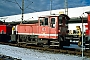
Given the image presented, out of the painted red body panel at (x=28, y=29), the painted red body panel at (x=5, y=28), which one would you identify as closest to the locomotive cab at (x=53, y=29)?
the painted red body panel at (x=28, y=29)

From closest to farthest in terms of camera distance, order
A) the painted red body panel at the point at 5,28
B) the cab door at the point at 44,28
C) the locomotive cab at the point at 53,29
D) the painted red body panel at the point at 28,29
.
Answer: the locomotive cab at the point at 53,29 < the cab door at the point at 44,28 < the painted red body panel at the point at 28,29 < the painted red body panel at the point at 5,28

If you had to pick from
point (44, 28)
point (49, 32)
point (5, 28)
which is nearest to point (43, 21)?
point (44, 28)

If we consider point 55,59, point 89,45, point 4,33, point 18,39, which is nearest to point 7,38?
point 4,33

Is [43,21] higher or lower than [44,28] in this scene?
higher

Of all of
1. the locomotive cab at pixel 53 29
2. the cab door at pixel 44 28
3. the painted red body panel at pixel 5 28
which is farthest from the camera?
the painted red body panel at pixel 5 28

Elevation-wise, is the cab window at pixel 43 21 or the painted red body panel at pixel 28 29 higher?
the cab window at pixel 43 21

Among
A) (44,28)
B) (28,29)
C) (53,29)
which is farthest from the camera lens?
(28,29)

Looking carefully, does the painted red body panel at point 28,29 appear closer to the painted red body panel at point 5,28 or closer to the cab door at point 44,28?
the cab door at point 44,28

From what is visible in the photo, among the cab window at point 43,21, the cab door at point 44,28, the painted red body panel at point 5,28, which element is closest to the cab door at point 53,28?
the cab door at point 44,28

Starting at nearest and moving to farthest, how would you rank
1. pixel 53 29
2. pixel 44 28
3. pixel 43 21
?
pixel 53 29
pixel 44 28
pixel 43 21

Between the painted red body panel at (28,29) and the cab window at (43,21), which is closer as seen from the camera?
the cab window at (43,21)

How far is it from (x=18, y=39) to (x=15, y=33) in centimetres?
203

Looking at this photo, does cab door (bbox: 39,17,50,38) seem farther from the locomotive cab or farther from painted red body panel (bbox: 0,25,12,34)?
painted red body panel (bbox: 0,25,12,34)

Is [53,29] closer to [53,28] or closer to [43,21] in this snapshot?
[53,28]
